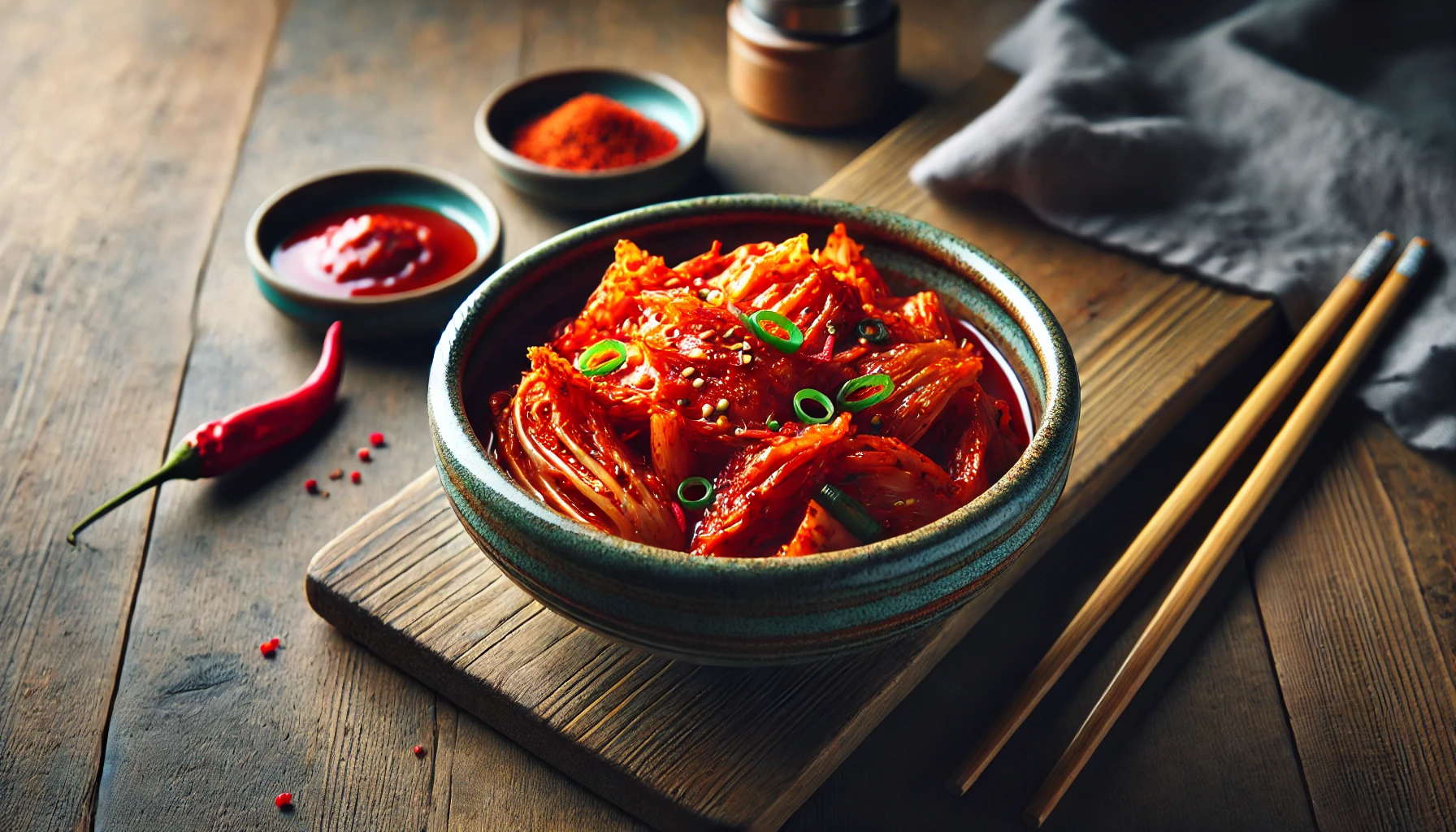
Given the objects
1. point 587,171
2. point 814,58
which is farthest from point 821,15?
point 587,171

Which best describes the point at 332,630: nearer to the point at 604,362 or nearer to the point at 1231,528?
the point at 604,362

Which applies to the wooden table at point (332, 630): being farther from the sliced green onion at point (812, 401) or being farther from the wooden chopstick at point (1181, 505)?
the sliced green onion at point (812, 401)

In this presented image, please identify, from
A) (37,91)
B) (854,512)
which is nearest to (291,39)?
(37,91)

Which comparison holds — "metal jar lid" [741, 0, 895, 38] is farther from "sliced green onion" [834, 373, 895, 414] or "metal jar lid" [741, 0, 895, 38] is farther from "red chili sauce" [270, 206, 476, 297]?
"sliced green onion" [834, 373, 895, 414]

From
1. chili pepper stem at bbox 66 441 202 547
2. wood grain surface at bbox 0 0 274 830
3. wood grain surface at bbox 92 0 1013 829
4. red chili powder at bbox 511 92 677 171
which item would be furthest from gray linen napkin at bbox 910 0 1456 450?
wood grain surface at bbox 0 0 274 830

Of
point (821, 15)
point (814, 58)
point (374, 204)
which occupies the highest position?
point (821, 15)

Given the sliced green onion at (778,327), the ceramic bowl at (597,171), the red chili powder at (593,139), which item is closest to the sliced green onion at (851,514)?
the sliced green onion at (778,327)
